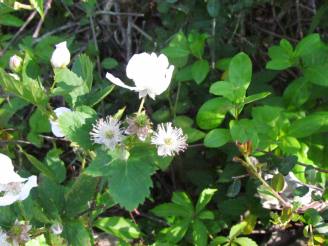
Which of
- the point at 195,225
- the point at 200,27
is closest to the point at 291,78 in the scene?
the point at 200,27

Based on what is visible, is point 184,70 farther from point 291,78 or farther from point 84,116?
point 84,116

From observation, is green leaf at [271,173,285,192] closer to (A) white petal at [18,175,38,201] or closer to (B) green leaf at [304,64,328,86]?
(B) green leaf at [304,64,328,86]

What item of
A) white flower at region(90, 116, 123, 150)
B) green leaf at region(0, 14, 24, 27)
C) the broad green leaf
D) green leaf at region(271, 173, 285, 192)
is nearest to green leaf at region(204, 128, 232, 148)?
green leaf at region(271, 173, 285, 192)

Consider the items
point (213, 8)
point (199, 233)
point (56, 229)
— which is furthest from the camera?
point (213, 8)

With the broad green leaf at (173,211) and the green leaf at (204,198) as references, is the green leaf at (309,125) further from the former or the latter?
the broad green leaf at (173,211)

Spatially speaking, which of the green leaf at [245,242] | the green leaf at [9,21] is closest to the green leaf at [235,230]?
the green leaf at [245,242]

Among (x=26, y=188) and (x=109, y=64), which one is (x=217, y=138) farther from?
(x=109, y=64)

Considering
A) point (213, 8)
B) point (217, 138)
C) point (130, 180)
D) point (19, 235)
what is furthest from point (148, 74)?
point (213, 8)
